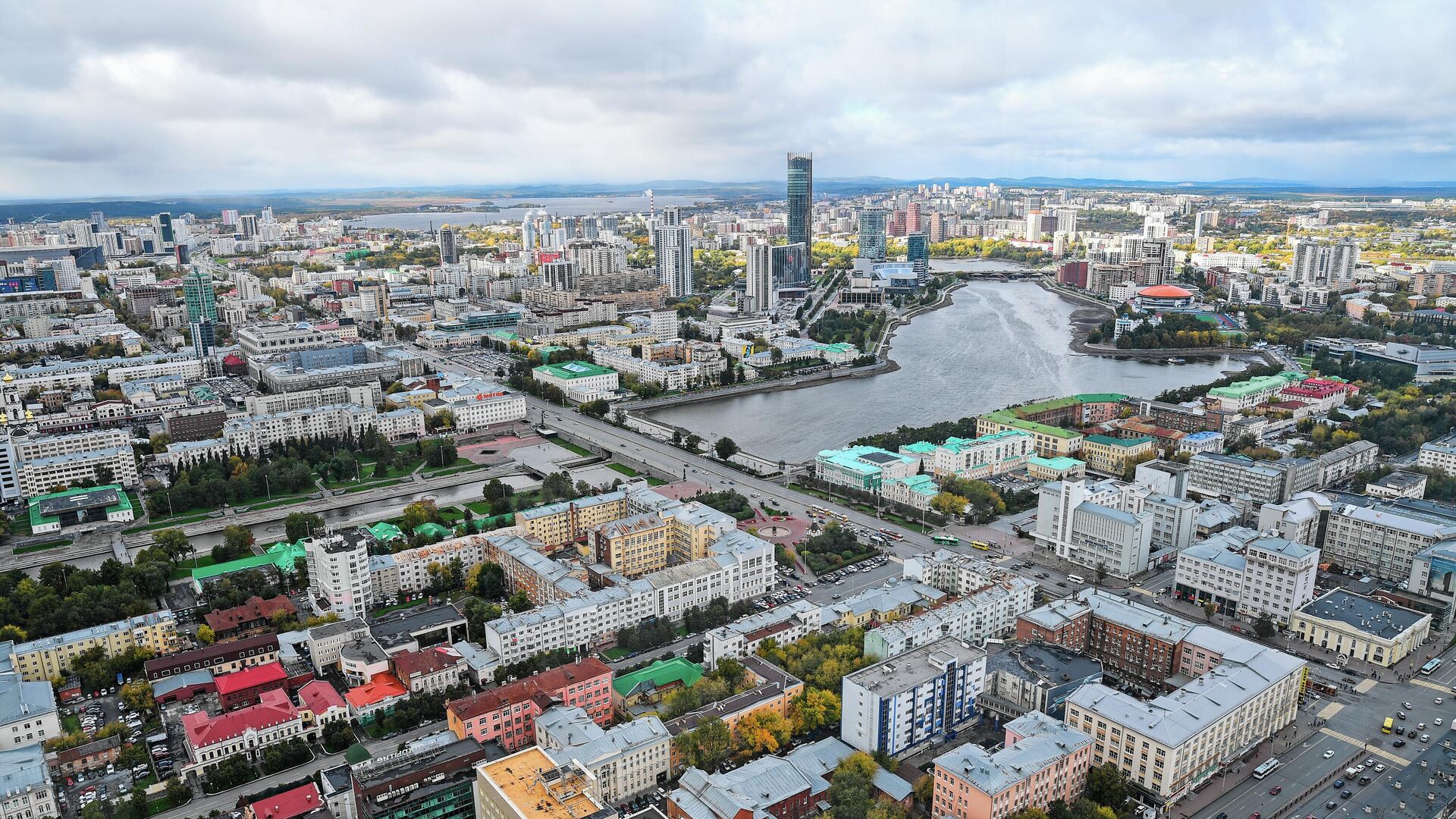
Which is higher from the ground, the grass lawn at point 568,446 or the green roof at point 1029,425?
the green roof at point 1029,425

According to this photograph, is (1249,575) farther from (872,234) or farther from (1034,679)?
(872,234)

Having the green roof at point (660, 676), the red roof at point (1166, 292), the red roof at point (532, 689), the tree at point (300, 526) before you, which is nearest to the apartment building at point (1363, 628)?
the green roof at point (660, 676)

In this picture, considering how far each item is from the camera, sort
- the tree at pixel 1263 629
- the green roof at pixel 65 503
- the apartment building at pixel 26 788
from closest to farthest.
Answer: the apartment building at pixel 26 788 < the tree at pixel 1263 629 < the green roof at pixel 65 503

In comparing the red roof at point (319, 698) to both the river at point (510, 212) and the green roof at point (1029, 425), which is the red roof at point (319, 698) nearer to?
the green roof at point (1029, 425)

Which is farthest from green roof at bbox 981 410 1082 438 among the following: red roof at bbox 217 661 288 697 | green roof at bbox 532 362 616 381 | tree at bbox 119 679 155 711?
tree at bbox 119 679 155 711

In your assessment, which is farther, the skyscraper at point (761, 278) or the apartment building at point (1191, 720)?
the skyscraper at point (761, 278)

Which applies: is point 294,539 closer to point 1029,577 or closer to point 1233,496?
point 1029,577

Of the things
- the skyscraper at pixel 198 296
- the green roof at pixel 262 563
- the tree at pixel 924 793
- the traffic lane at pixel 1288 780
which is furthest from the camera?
the skyscraper at pixel 198 296
